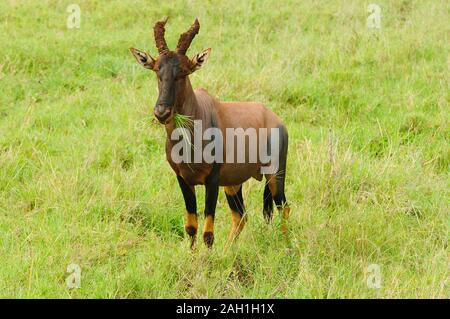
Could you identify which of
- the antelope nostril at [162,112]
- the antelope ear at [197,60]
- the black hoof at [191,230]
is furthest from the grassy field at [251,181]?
the antelope ear at [197,60]

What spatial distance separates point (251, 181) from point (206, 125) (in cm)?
187

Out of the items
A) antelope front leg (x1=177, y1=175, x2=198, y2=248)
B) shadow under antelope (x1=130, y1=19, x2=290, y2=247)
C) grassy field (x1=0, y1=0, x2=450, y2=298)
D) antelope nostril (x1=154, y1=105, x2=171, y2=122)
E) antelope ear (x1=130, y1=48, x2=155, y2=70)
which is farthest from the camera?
antelope front leg (x1=177, y1=175, x2=198, y2=248)

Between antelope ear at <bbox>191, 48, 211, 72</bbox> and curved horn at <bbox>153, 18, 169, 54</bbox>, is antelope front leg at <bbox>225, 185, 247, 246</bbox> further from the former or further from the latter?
curved horn at <bbox>153, 18, 169, 54</bbox>

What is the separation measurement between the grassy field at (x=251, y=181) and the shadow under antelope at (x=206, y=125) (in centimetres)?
25

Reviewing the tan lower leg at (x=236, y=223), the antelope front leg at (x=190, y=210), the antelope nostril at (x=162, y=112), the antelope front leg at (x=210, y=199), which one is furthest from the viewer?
the tan lower leg at (x=236, y=223)

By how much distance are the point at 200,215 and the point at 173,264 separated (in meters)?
1.42

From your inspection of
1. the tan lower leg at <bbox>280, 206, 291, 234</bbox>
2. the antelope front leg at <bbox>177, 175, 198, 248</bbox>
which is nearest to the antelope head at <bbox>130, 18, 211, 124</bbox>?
the antelope front leg at <bbox>177, 175, 198, 248</bbox>

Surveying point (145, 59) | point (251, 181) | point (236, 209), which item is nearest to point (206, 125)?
point (145, 59)

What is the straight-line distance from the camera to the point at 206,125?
5.64 metres

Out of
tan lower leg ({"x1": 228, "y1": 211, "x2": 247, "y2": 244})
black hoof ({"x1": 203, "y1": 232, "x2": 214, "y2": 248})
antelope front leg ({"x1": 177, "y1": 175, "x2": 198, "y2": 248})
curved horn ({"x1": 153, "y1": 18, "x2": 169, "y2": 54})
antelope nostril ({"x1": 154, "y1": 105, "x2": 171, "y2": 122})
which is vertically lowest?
tan lower leg ({"x1": 228, "y1": 211, "x2": 247, "y2": 244})

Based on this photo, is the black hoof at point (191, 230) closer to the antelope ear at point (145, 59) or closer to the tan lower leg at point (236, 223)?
the tan lower leg at point (236, 223)

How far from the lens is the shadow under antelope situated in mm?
5223

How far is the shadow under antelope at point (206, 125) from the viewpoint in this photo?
5223 mm

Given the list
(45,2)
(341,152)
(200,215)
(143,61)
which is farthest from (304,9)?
(143,61)
